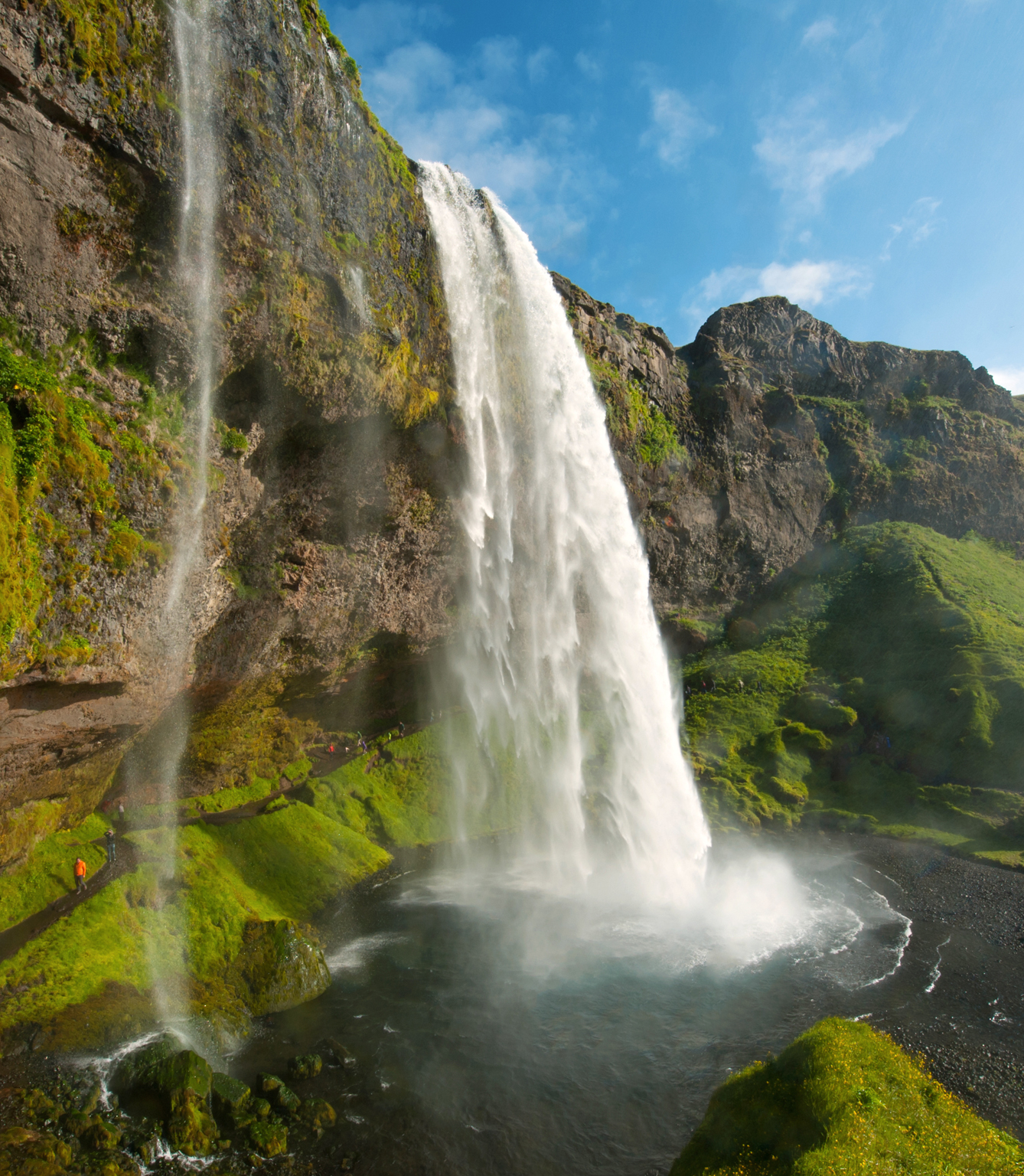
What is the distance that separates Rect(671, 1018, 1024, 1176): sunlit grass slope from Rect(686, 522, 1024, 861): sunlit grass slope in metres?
23.3

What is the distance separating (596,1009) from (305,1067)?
6865 millimetres

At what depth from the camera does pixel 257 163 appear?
17141 millimetres

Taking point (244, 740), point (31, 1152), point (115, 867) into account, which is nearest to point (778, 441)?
point (244, 740)

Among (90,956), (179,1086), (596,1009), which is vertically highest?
(90,956)

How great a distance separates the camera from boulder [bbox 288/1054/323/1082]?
13.1 m

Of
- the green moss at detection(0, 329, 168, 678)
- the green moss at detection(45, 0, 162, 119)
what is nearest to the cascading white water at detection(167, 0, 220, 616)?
the green moss at detection(45, 0, 162, 119)

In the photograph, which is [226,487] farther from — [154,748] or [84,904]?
[84,904]

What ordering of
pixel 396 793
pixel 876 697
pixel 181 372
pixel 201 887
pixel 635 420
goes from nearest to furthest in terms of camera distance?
pixel 181 372, pixel 201 887, pixel 396 793, pixel 876 697, pixel 635 420

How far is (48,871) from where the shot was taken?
17.6m

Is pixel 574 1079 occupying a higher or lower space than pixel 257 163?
lower

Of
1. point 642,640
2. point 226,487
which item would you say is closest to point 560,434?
point 642,640

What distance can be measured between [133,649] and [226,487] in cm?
511

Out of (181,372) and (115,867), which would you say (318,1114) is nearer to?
(115,867)

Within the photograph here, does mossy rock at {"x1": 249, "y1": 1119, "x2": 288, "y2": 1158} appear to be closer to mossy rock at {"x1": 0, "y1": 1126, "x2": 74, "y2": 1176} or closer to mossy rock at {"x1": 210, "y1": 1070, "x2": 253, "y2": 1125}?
mossy rock at {"x1": 210, "y1": 1070, "x2": 253, "y2": 1125}
